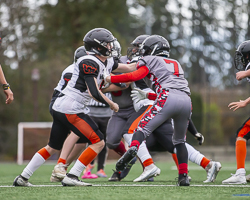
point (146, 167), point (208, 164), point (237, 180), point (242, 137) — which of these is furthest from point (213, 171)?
point (146, 167)

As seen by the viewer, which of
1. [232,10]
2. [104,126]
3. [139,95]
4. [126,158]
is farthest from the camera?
[232,10]

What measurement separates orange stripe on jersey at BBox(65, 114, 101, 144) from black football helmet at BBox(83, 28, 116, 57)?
2.71 ft

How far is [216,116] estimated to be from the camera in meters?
24.1

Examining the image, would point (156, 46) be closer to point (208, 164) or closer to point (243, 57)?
point (243, 57)

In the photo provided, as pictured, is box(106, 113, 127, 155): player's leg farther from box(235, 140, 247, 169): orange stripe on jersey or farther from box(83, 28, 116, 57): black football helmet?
box(235, 140, 247, 169): orange stripe on jersey

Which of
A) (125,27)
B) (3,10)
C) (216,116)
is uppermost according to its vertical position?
(3,10)

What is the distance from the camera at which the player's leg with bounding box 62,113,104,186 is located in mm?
4949

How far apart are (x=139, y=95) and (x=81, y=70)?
111 centimetres

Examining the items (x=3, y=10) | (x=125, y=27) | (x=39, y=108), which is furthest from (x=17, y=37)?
(x=125, y=27)

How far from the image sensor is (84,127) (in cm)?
499

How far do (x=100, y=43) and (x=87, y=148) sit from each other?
49.0 inches

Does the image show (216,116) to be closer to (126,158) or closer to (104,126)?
(104,126)

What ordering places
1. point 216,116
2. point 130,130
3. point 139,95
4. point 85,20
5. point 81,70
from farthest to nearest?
point 216,116
point 85,20
point 130,130
point 139,95
point 81,70

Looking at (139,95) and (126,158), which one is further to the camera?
(139,95)
